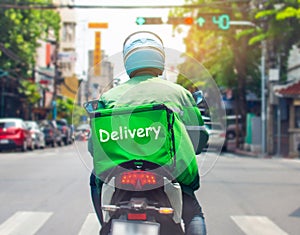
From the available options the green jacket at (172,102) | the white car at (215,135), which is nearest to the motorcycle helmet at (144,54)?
the green jacket at (172,102)

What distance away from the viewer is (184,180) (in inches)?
139

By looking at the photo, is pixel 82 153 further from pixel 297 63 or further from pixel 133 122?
pixel 297 63

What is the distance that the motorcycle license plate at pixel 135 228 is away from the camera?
3236mm

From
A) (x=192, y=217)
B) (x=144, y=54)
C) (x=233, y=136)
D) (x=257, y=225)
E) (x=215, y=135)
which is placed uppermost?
(x=144, y=54)

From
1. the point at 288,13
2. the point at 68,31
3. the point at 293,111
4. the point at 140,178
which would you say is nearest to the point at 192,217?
the point at 140,178

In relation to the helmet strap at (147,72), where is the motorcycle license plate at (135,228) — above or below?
below

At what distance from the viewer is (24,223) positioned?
24.1 feet

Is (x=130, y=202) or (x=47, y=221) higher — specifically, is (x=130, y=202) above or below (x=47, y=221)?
above

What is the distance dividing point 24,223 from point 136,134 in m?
4.38

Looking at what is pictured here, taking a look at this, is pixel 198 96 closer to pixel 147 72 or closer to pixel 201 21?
pixel 147 72

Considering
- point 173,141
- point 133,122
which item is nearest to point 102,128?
point 133,122

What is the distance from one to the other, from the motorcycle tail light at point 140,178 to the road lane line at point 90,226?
354cm

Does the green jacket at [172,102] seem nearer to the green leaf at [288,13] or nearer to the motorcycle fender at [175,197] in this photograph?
the motorcycle fender at [175,197]

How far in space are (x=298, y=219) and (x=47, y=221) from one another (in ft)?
10.6
